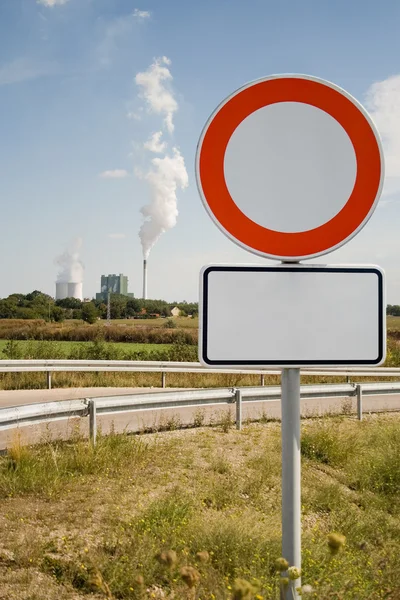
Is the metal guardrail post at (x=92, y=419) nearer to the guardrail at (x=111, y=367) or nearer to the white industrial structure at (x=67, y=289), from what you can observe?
the guardrail at (x=111, y=367)

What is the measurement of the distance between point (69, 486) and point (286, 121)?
5383 millimetres

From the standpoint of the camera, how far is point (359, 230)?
2.25m

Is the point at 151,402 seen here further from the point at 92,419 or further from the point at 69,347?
the point at 69,347

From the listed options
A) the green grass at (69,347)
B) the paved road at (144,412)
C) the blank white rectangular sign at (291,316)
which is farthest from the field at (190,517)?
the green grass at (69,347)

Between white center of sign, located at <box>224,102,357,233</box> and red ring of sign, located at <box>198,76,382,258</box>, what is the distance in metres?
0.02

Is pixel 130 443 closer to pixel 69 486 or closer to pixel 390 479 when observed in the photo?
pixel 69 486

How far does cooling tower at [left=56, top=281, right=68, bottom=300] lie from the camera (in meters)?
129

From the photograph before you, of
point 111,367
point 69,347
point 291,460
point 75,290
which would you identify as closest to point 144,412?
point 111,367

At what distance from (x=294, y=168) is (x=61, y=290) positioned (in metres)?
131

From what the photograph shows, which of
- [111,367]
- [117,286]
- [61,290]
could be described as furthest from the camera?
[117,286]

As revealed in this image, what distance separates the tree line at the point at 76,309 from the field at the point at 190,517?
5978 centimetres

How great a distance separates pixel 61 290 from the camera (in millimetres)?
130125

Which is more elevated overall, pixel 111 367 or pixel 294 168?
pixel 294 168

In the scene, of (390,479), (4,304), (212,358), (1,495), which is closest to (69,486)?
(1,495)
